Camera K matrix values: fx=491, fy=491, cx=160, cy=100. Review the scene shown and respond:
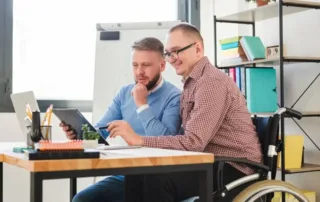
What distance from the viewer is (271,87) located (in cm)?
329

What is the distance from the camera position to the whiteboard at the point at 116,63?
3334mm

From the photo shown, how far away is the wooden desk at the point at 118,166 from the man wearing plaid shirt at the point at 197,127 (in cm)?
34

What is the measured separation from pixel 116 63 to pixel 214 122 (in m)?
1.64

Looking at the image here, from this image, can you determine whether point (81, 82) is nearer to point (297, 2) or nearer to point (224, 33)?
point (224, 33)

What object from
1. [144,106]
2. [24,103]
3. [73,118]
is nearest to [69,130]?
[73,118]

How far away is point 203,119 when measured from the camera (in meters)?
1.81

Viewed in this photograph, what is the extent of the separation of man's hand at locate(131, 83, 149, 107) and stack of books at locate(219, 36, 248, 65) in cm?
143

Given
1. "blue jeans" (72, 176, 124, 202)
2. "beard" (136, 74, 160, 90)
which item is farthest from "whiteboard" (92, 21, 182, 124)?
"blue jeans" (72, 176, 124, 202)

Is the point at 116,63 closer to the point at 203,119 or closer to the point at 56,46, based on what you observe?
the point at 56,46

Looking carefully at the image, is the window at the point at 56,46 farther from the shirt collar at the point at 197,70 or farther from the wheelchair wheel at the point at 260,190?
the wheelchair wheel at the point at 260,190

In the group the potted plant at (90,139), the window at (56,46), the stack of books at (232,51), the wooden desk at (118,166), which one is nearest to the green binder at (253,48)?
the stack of books at (232,51)

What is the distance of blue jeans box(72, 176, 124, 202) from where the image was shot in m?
2.12

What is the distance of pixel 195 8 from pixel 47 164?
312cm

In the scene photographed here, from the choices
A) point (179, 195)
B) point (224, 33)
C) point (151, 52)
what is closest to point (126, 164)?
point (179, 195)
